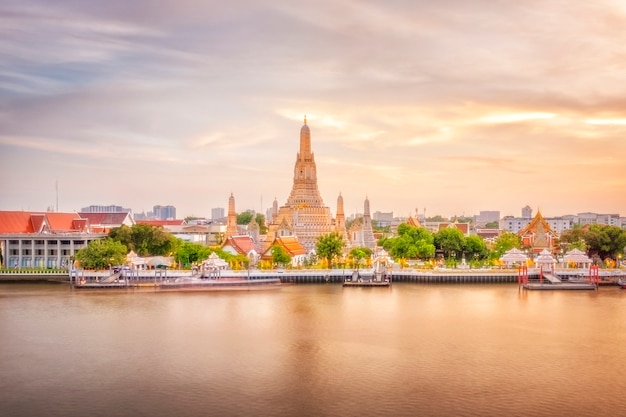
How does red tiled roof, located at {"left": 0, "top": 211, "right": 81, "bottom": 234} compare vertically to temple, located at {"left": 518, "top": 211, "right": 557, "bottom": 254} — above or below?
above

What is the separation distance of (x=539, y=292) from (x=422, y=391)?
21.8m

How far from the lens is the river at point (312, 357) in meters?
16.5

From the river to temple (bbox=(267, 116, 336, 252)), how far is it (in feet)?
94.1

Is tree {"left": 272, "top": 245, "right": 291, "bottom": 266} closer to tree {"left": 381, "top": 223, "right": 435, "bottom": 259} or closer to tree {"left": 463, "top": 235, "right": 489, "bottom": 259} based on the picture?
tree {"left": 381, "top": 223, "right": 435, "bottom": 259}

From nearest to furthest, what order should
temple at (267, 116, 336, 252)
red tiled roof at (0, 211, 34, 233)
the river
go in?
the river, red tiled roof at (0, 211, 34, 233), temple at (267, 116, 336, 252)

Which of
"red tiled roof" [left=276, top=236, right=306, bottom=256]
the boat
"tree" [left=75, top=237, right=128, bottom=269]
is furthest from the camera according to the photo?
"red tiled roof" [left=276, top=236, right=306, bottom=256]

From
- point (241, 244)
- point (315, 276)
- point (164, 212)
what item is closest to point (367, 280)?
point (315, 276)

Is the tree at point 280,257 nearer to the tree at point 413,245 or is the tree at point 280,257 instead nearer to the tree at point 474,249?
the tree at point 413,245

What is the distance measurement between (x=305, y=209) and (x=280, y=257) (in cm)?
1738

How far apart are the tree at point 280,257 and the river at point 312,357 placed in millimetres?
13546

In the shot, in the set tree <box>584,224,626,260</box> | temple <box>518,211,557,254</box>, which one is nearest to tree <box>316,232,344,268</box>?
temple <box>518,211,557,254</box>

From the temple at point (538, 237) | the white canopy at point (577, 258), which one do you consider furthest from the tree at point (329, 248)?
the temple at point (538, 237)

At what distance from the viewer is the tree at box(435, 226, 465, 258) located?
5009 cm

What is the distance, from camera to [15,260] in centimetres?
5028
